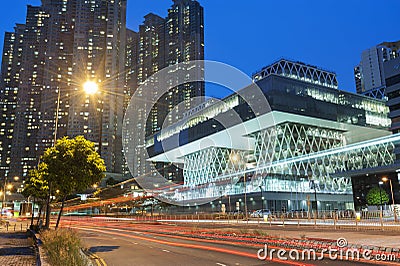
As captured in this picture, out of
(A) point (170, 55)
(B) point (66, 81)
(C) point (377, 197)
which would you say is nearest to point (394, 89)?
(C) point (377, 197)

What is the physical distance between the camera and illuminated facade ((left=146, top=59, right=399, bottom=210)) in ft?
243

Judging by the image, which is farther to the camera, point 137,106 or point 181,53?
point 137,106

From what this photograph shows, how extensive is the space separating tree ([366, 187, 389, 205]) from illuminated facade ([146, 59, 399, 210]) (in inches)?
395

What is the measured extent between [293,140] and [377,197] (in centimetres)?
2368

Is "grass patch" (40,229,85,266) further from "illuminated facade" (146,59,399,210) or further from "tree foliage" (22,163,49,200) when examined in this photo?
"illuminated facade" (146,59,399,210)

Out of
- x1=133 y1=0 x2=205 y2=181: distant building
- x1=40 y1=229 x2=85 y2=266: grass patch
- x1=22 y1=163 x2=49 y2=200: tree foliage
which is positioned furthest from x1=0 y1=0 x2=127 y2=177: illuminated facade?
x1=40 y1=229 x2=85 y2=266: grass patch

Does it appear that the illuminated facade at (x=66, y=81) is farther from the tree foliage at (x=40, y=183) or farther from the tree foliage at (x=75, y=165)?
the tree foliage at (x=75, y=165)

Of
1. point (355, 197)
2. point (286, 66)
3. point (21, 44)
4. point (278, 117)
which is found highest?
point (21, 44)

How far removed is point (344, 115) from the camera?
275ft

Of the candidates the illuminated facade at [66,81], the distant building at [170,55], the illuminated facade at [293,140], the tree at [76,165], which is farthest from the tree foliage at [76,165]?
the illuminated facade at [66,81]

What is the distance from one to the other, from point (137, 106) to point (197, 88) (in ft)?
133

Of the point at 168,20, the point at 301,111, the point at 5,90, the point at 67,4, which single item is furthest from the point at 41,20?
the point at 301,111

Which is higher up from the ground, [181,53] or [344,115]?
[181,53]

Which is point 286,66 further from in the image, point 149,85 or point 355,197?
point 149,85
